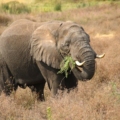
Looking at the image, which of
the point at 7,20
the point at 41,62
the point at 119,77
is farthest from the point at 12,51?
the point at 7,20

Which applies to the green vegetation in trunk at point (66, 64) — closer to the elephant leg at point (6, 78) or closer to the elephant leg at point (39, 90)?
the elephant leg at point (39, 90)

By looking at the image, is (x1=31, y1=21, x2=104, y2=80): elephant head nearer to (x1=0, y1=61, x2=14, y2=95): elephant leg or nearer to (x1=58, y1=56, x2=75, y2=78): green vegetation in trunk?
(x1=58, y1=56, x2=75, y2=78): green vegetation in trunk

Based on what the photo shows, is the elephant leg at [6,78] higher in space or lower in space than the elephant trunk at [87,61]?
lower

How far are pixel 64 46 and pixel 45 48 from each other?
0.48 m

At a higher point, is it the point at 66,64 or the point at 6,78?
the point at 66,64

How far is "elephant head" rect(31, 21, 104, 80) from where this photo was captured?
579 centimetres

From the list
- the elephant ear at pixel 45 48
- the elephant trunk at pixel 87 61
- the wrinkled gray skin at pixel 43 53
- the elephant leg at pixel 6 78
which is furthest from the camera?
the elephant leg at pixel 6 78

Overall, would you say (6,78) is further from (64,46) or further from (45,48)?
(64,46)

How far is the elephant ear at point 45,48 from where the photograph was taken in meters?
6.32

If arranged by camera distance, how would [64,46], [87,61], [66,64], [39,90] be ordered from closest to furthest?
[87,61] < [66,64] < [64,46] < [39,90]

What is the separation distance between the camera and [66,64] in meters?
6.00

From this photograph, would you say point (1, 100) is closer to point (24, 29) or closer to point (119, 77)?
point (24, 29)

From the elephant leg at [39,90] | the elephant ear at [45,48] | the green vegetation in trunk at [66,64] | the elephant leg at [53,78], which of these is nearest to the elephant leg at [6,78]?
the elephant leg at [39,90]

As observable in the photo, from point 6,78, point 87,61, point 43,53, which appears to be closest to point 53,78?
point 43,53
